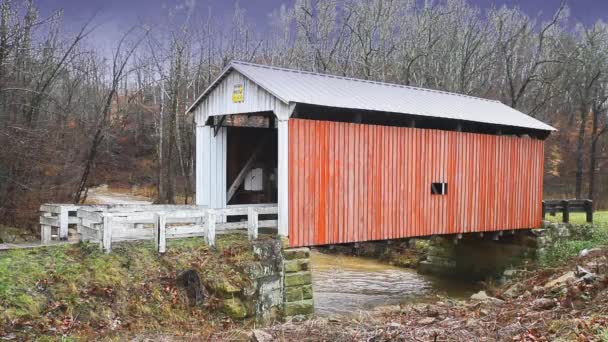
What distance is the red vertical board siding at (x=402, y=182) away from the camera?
38.5 ft

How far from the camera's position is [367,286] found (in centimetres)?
1686

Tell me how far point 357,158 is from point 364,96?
1.64 metres

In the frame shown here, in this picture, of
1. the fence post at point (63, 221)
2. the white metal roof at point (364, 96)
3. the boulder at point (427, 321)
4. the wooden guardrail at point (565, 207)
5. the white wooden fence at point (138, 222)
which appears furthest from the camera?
the wooden guardrail at point (565, 207)

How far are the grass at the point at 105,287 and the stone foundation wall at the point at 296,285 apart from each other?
1013 millimetres

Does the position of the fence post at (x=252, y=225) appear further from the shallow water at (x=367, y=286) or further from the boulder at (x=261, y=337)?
the boulder at (x=261, y=337)

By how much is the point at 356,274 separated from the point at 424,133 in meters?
6.37

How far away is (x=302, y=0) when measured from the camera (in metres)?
36.7

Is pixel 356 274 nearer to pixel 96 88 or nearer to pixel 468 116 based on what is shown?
pixel 468 116

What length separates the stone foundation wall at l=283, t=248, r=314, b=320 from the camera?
10.8 m

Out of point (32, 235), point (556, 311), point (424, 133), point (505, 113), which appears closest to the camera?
point (556, 311)

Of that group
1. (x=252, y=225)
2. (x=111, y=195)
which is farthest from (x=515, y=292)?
(x=111, y=195)

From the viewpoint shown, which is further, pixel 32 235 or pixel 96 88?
pixel 96 88

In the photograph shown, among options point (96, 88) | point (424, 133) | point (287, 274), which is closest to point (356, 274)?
point (424, 133)

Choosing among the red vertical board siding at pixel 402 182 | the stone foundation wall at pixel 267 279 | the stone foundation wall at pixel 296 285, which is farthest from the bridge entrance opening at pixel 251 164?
the stone foundation wall at pixel 267 279
